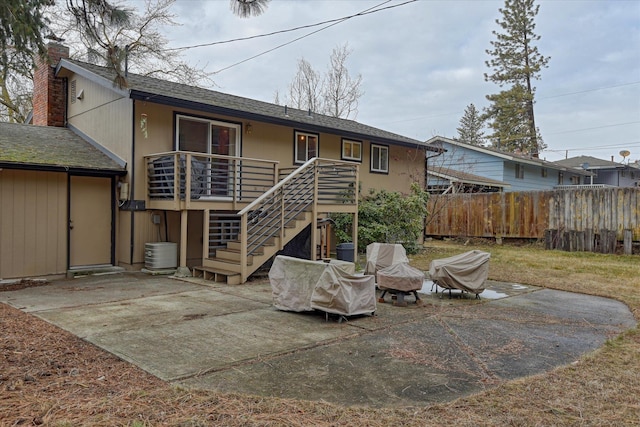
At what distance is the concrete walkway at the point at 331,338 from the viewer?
3.73 m

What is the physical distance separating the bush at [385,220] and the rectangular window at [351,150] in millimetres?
1272

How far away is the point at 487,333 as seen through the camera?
5.40 metres

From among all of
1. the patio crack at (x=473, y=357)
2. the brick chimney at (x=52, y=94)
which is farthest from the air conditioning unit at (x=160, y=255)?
the patio crack at (x=473, y=357)

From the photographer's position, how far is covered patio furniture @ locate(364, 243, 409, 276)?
832cm

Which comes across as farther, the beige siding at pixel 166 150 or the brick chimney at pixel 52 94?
the brick chimney at pixel 52 94

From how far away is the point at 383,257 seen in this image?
27.7 ft

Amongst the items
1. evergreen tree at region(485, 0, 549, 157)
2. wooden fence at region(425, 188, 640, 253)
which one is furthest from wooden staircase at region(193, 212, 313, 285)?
evergreen tree at region(485, 0, 549, 157)

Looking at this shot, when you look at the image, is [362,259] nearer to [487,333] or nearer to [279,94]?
[487,333]

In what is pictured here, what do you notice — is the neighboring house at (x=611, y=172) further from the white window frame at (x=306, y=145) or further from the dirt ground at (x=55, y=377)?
the dirt ground at (x=55, y=377)

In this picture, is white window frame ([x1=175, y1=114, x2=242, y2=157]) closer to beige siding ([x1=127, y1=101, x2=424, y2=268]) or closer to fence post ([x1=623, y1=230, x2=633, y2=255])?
beige siding ([x1=127, y1=101, x2=424, y2=268])

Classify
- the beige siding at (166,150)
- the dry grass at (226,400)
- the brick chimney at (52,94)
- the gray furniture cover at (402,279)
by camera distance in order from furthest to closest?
the brick chimney at (52,94) → the beige siding at (166,150) → the gray furniture cover at (402,279) → the dry grass at (226,400)

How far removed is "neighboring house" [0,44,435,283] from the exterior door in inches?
0.9

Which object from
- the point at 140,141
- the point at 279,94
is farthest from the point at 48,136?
the point at 279,94

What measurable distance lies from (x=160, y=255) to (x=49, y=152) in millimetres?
3246
